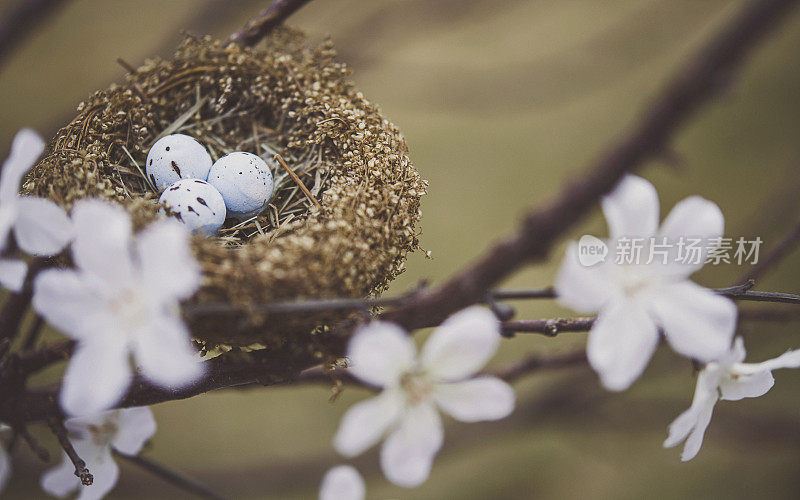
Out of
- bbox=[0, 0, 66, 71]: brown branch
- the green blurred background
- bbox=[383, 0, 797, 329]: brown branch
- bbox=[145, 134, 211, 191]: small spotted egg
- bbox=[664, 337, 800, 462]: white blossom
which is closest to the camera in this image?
bbox=[383, 0, 797, 329]: brown branch

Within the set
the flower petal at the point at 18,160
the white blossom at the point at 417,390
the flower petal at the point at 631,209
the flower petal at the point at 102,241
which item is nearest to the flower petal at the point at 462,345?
the white blossom at the point at 417,390

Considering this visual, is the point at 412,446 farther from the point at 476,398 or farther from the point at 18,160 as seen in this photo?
the point at 18,160

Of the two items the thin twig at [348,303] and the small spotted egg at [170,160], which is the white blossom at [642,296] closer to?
the thin twig at [348,303]

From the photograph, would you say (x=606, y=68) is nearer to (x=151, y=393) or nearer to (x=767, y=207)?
(x=767, y=207)

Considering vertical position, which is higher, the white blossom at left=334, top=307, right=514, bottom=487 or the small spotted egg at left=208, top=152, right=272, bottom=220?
the small spotted egg at left=208, top=152, right=272, bottom=220

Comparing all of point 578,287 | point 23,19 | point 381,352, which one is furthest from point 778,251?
point 23,19

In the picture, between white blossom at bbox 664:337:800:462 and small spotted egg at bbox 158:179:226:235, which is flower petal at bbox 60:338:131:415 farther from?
white blossom at bbox 664:337:800:462

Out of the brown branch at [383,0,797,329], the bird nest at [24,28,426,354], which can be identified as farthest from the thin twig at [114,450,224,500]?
the brown branch at [383,0,797,329]
